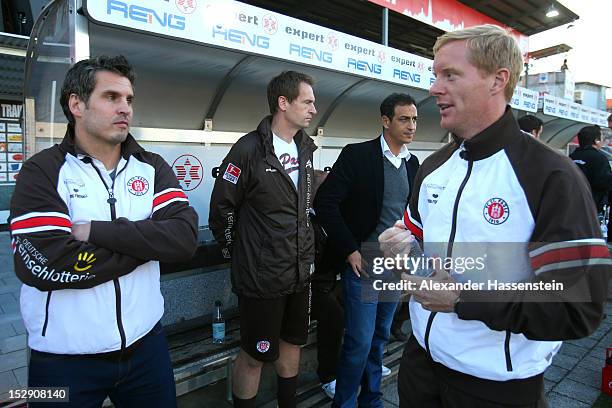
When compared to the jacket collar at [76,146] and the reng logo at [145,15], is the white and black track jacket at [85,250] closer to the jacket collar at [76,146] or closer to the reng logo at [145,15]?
the jacket collar at [76,146]

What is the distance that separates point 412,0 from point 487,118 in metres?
6.19

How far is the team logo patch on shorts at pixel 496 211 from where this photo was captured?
125cm

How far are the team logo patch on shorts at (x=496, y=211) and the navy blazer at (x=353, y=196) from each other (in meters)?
1.30

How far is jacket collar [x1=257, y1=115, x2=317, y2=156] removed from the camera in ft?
7.74

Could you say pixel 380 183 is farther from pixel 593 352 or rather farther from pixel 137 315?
pixel 593 352

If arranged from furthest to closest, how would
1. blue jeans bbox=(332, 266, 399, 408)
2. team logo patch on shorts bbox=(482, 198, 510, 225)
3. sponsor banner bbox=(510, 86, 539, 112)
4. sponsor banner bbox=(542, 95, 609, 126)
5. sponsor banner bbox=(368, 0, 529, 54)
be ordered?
sponsor banner bbox=(542, 95, 609, 126) → sponsor banner bbox=(368, 0, 529, 54) → sponsor banner bbox=(510, 86, 539, 112) → blue jeans bbox=(332, 266, 399, 408) → team logo patch on shorts bbox=(482, 198, 510, 225)

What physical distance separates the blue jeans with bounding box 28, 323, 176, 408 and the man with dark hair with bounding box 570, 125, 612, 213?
5.21 meters

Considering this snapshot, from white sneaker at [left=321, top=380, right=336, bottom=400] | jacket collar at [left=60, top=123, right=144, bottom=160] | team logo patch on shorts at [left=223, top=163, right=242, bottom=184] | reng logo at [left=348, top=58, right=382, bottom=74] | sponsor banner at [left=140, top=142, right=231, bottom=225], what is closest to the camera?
jacket collar at [left=60, top=123, right=144, bottom=160]

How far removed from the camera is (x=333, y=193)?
260cm

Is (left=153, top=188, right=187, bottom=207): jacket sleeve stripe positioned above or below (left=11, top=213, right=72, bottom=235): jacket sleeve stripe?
above

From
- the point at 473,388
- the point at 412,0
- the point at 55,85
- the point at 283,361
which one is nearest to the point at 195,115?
the point at 55,85

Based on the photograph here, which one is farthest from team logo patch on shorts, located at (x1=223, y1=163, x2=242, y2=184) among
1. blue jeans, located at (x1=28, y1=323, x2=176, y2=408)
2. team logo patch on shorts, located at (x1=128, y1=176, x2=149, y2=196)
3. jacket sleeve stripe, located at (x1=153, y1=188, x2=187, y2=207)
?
blue jeans, located at (x1=28, y1=323, x2=176, y2=408)

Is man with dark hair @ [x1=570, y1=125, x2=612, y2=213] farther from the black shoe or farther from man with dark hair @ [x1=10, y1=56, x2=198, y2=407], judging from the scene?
man with dark hair @ [x1=10, y1=56, x2=198, y2=407]

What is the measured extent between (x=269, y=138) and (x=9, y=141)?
26.0 feet
